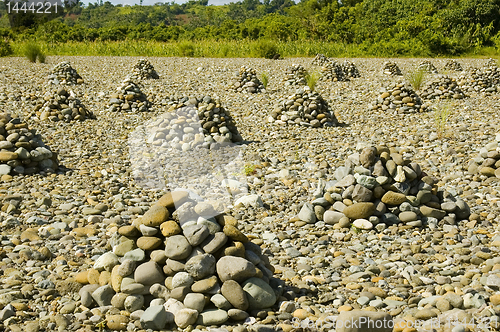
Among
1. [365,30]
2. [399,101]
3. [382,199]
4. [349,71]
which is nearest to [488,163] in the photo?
[382,199]

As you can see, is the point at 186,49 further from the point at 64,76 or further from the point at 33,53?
the point at 64,76

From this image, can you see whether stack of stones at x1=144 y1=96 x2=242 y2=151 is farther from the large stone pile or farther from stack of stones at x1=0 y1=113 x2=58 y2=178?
the large stone pile

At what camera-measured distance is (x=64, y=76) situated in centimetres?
1309

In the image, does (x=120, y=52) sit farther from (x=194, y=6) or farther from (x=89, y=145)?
(x=194, y=6)

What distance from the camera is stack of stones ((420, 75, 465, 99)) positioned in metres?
10.4

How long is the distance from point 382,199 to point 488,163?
1934 millimetres

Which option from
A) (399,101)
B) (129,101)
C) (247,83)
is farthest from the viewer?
(247,83)

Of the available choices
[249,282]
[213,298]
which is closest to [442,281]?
[249,282]

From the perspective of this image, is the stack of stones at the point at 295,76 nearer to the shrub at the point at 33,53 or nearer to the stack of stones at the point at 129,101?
the stack of stones at the point at 129,101

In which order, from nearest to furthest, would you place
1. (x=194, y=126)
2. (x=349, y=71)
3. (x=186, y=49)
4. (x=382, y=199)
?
(x=382, y=199) < (x=194, y=126) < (x=349, y=71) < (x=186, y=49)

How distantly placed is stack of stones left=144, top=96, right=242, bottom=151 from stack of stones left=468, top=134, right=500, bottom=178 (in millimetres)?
3598

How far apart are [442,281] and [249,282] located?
1.43m

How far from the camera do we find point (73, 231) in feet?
13.8

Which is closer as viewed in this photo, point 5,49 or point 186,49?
point 5,49
